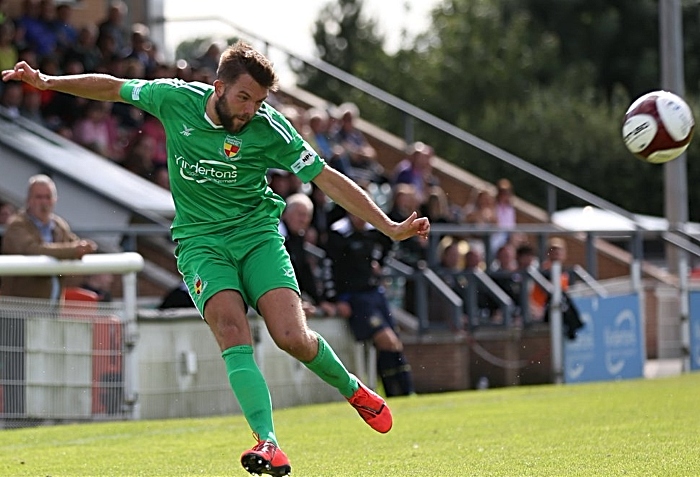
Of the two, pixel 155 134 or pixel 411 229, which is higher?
pixel 155 134

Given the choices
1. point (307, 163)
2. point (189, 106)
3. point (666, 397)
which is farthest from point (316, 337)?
point (666, 397)

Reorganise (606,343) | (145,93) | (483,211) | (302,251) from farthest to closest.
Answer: (483,211)
(606,343)
(302,251)
(145,93)

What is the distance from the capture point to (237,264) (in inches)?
314

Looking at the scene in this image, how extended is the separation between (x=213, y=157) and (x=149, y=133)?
1187 centimetres

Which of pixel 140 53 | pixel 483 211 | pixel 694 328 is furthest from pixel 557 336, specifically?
pixel 140 53

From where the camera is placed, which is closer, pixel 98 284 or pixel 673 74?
pixel 98 284

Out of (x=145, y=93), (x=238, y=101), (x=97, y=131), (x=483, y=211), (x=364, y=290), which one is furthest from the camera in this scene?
(x=483, y=211)

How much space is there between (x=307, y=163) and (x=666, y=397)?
663 centimetres

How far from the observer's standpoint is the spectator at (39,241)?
12523mm

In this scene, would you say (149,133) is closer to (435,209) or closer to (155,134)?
(155,134)

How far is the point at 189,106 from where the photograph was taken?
796 centimetres

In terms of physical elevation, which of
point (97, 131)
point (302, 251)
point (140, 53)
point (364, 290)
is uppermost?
point (140, 53)

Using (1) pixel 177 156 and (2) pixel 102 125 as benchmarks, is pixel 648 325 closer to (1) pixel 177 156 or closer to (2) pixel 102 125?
(2) pixel 102 125

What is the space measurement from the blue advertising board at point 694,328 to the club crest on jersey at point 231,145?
11.9 m
